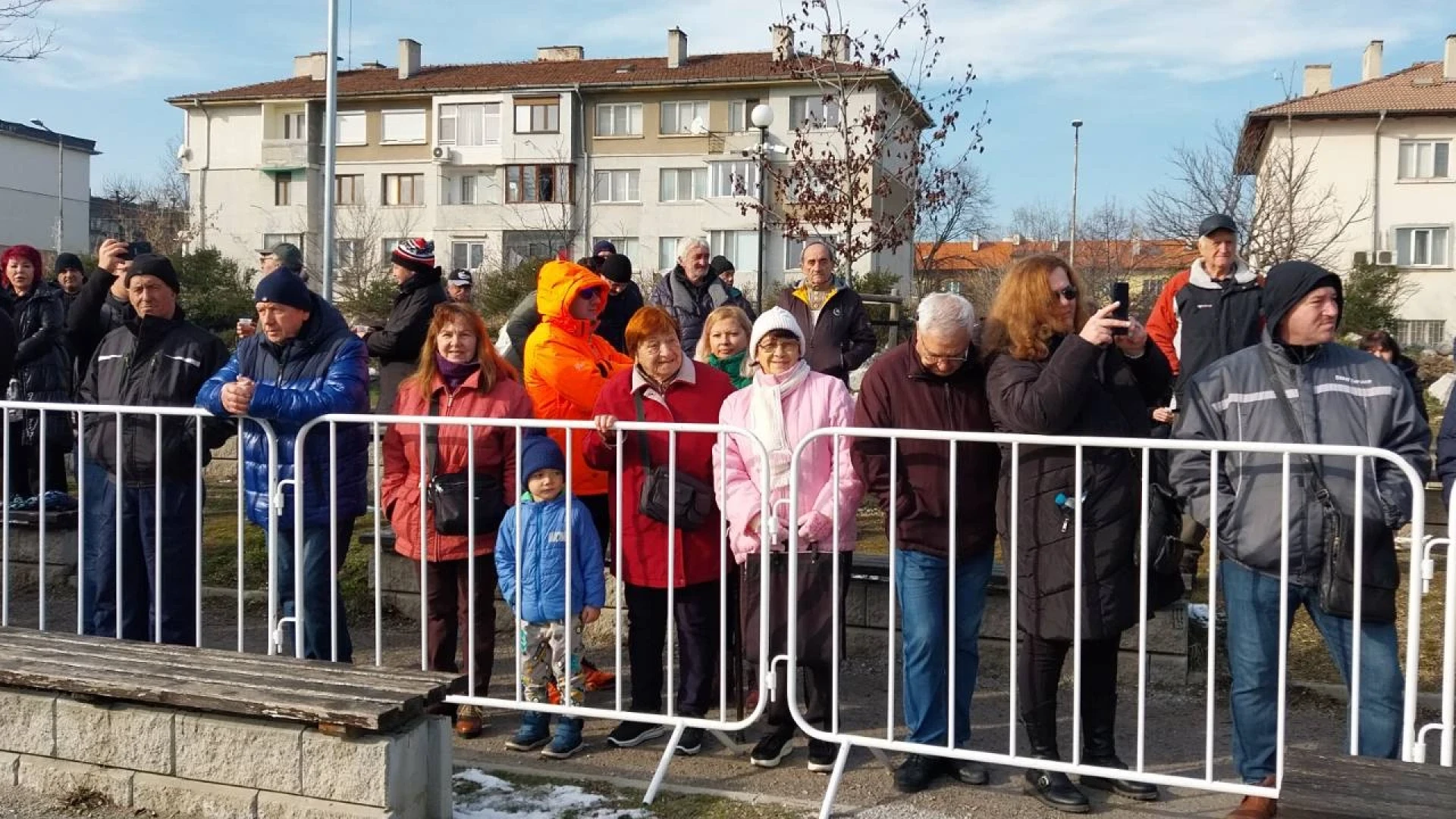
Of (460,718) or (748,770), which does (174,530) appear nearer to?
(460,718)

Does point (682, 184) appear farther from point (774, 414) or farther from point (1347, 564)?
point (1347, 564)

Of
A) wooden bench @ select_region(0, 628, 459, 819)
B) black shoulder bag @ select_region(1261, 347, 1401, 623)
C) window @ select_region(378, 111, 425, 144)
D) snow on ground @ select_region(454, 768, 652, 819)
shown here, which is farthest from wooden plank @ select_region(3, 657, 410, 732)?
window @ select_region(378, 111, 425, 144)

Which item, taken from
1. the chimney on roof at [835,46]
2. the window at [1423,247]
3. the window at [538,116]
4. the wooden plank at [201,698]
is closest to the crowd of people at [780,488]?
the wooden plank at [201,698]

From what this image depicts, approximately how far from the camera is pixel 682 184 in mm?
52812

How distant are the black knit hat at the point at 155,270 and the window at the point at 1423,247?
4250 cm

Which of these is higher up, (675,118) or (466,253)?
(675,118)

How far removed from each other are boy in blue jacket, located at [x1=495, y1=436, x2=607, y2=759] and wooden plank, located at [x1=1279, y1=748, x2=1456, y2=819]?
254 cm

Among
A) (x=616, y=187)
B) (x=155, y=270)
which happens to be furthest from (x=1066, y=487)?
(x=616, y=187)

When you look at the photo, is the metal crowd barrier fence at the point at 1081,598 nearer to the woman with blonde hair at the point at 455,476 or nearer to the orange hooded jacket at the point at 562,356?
the woman with blonde hair at the point at 455,476

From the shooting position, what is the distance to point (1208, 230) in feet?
20.9

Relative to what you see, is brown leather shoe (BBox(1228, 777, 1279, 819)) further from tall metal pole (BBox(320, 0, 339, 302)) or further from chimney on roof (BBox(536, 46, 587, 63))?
→ chimney on roof (BBox(536, 46, 587, 63))

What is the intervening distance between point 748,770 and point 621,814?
0.65 meters

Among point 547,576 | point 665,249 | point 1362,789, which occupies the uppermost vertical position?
point 665,249

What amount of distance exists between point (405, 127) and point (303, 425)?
54.1 meters
